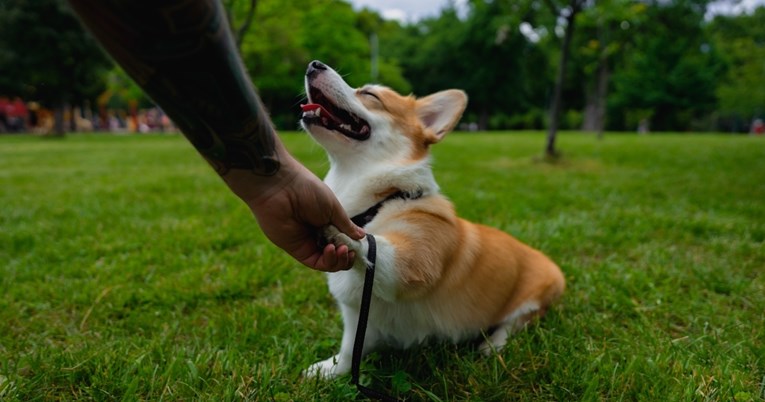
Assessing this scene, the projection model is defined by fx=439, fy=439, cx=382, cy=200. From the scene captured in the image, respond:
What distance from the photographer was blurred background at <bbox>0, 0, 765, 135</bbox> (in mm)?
21422

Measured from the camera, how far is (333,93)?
189 centimetres

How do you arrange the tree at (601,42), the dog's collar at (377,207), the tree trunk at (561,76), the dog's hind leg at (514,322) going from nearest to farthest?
1. the dog's collar at (377,207)
2. the dog's hind leg at (514,322)
3. the tree trunk at (561,76)
4. the tree at (601,42)

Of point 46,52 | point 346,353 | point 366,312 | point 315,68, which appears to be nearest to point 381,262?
point 366,312

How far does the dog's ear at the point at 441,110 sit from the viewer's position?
2152 millimetres

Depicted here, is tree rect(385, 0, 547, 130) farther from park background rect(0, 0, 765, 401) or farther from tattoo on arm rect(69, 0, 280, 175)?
tattoo on arm rect(69, 0, 280, 175)

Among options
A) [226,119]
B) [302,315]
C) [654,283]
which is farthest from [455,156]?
[226,119]

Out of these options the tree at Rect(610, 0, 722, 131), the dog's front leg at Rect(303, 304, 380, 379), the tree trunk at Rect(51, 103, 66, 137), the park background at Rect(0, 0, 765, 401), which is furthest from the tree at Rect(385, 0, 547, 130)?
the dog's front leg at Rect(303, 304, 380, 379)

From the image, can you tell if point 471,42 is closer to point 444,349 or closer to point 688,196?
point 688,196

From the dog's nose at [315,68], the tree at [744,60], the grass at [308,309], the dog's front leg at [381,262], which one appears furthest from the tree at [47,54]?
the tree at [744,60]

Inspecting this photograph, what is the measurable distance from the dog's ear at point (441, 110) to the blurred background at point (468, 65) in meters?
12.0

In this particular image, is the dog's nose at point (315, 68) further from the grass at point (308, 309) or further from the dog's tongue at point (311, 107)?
the grass at point (308, 309)

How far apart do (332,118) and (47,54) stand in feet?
85.4

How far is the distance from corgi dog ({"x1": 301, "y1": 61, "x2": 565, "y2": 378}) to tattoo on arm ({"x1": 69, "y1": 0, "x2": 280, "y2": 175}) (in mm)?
641

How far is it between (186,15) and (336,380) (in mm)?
1376
